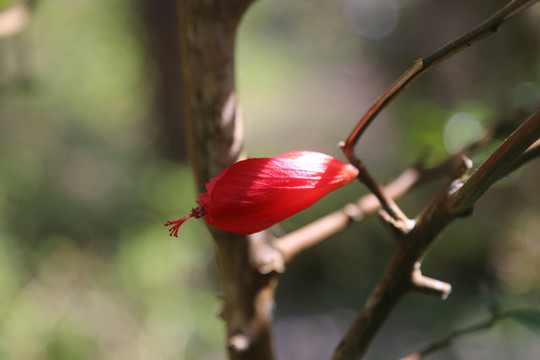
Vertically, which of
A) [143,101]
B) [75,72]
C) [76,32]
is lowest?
[143,101]

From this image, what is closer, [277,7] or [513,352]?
[513,352]

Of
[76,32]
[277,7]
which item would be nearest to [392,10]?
[277,7]

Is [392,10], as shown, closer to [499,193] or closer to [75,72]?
[499,193]

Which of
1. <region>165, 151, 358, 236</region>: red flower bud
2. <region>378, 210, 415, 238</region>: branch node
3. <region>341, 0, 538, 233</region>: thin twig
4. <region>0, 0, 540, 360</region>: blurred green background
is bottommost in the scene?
<region>0, 0, 540, 360</region>: blurred green background

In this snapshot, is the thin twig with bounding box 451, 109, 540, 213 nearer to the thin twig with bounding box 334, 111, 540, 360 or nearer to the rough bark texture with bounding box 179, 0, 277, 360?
the thin twig with bounding box 334, 111, 540, 360

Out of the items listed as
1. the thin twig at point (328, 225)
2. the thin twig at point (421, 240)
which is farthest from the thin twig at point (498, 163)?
the thin twig at point (328, 225)

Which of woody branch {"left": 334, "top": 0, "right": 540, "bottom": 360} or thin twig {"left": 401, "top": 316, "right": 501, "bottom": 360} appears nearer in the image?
woody branch {"left": 334, "top": 0, "right": 540, "bottom": 360}

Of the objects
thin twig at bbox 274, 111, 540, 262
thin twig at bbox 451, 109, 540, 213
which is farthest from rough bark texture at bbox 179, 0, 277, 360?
thin twig at bbox 451, 109, 540, 213
